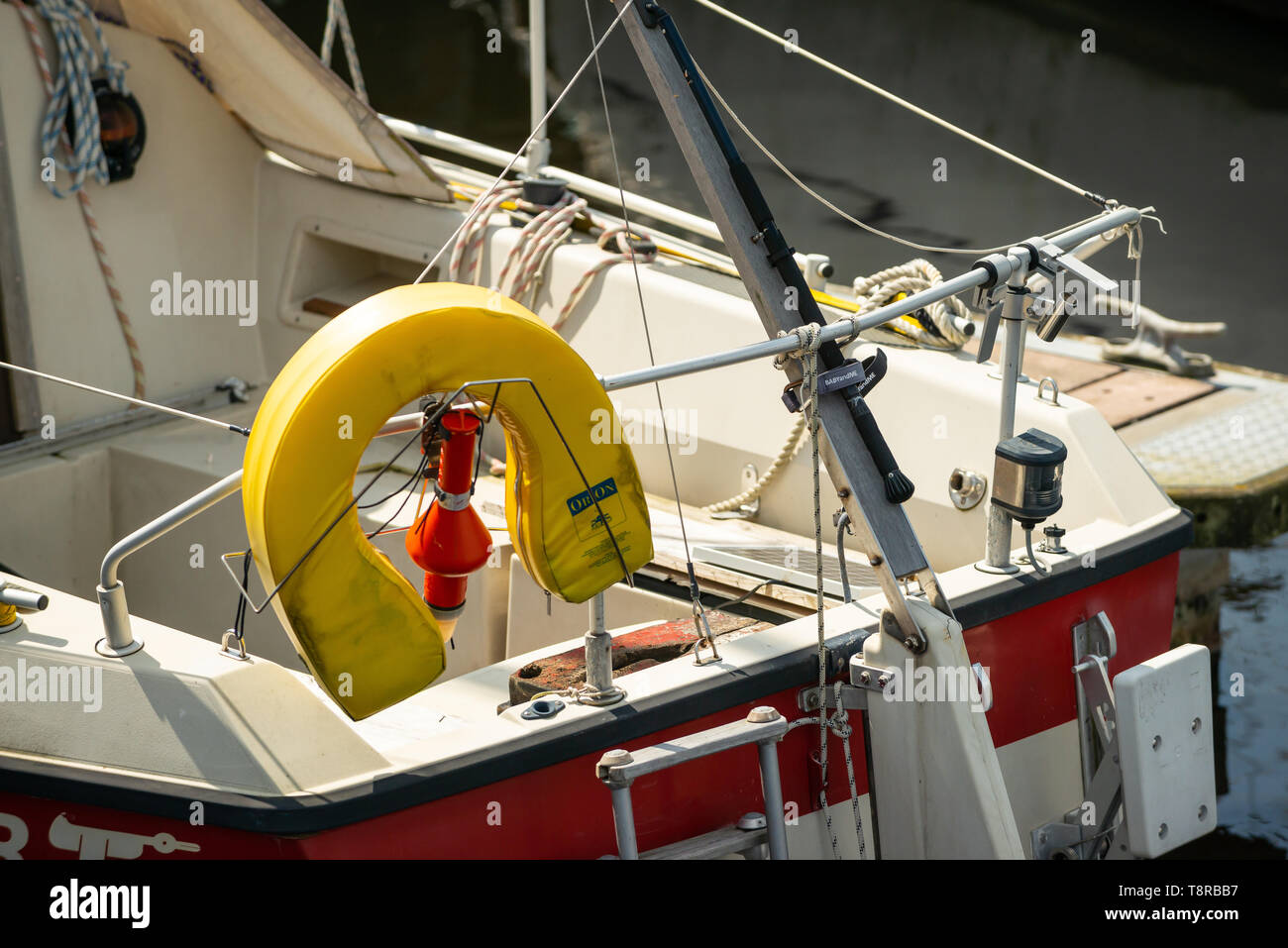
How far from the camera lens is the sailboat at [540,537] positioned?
256cm

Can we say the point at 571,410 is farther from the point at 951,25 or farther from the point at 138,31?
the point at 951,25

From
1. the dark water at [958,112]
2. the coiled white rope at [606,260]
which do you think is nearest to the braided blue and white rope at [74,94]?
the coiled white rope at [606,260]

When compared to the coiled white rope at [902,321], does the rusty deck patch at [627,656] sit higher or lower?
lower

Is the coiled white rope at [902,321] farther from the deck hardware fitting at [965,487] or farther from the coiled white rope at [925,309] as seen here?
the deck hardware fitting at [965,487]

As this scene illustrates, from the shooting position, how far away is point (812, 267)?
4219 mm

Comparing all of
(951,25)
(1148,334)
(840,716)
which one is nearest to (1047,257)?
(840,716)

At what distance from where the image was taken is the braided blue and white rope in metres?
4.22

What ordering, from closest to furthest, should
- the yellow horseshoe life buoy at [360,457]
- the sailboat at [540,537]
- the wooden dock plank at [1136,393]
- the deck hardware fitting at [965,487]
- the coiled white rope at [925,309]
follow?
the yellow horseshoe life buoy at [360,457] → the sailboat at [540,537] → the deck hardware fitting at [965,487] → the coiled white rope at [925,309] → the wooden dock plank at [1136,393]

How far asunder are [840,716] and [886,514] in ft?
1.28

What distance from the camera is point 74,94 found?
4.23 m

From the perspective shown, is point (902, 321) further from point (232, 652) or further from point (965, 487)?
point (232, 652)

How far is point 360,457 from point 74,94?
232 centimetres

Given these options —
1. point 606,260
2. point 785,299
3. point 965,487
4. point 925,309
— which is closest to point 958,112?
point 606,260

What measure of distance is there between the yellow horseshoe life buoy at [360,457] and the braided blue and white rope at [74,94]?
6.99 feet
